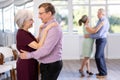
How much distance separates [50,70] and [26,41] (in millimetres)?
402

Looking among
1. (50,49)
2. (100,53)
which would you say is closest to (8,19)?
(100,53)

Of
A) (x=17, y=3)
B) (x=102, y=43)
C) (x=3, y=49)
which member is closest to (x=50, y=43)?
(x=3, y=49)

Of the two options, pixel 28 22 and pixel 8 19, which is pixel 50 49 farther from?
pixel 8 19

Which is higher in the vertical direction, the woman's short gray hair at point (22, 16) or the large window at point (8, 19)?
the woman's short gray hair at point (22, 16)

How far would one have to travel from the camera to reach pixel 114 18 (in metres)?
9.20

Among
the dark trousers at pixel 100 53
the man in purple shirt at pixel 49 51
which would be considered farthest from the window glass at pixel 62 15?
the man in purple shirt at pixel 49 51

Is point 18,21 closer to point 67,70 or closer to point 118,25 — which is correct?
point 67,70

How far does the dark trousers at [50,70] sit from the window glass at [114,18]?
6.73m

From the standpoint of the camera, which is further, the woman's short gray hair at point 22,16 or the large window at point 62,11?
the large window at point 62,11

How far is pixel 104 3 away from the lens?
905cm

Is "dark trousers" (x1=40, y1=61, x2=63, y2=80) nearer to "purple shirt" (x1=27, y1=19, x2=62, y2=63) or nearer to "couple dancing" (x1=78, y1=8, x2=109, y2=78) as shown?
"purple shirt" (x1=27, y1=19, x2=62, y2=63)

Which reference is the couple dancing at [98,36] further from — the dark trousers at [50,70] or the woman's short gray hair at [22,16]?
the woman's short gray hair at [22,16]

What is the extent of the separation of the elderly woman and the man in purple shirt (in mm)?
59

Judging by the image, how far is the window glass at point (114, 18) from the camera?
360 inches
